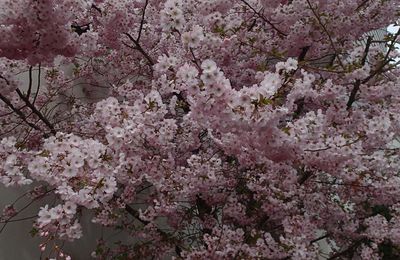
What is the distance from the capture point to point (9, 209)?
4.67 m

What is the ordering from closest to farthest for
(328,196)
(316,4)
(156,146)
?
(156,146)
(316,4)
(328,196)

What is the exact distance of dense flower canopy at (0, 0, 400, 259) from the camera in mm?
2809

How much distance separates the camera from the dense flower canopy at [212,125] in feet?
9.21

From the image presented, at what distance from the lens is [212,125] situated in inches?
110

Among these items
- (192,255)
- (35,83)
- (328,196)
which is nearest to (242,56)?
(328,196)

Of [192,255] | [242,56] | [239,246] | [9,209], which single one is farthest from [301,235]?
[9,209]

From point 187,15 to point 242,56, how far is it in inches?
28.3

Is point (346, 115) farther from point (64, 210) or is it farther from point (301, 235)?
point (64, 210)

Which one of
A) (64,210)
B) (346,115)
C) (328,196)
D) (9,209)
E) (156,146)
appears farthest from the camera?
(328,196)

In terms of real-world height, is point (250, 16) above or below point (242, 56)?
above

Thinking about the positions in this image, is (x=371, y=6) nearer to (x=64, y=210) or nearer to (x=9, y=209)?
(x=64, y=210)

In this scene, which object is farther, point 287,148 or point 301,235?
point 301,235

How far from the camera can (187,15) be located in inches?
190

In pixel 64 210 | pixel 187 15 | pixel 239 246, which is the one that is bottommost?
pixel 64 210
